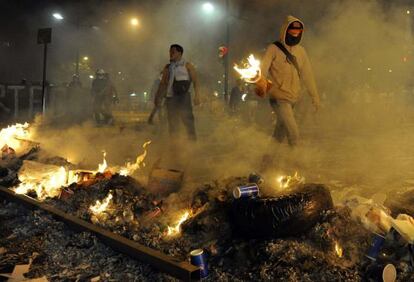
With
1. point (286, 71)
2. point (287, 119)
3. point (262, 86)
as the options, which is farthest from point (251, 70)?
point (287, 119)

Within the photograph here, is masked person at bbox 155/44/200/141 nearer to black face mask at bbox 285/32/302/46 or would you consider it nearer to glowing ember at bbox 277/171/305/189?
black face mask at bbox 285/32/302/46

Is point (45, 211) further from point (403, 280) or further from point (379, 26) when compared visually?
point (379, 26)

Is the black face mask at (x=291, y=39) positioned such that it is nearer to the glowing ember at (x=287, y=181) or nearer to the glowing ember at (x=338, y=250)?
the glowing ember at (x=287, y=181)

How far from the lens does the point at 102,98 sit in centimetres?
1234

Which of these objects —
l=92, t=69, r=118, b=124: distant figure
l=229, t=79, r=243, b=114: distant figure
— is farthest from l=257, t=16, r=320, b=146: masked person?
l=229, t=79, r=243, b=114: distant figure

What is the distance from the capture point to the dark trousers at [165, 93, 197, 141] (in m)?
6.65

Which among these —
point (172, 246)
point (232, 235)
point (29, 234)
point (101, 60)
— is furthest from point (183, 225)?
point (101, 60)

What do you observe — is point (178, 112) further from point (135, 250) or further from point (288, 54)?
point (135, 250)

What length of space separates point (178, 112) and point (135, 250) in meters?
3.74

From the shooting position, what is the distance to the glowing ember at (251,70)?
4785mm

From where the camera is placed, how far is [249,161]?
6332 millimetres

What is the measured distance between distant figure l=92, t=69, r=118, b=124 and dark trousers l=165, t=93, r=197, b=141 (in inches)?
236

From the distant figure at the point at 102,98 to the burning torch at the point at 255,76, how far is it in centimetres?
800

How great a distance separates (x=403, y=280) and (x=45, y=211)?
136 inches
